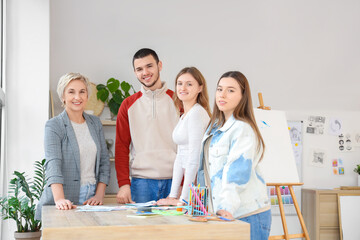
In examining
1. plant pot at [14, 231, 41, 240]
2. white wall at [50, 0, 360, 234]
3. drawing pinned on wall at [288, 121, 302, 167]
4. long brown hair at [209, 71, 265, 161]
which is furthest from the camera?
drawing pinned on wall at [288, 121, 302, 167]

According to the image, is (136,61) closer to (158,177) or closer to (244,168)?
(158,177)

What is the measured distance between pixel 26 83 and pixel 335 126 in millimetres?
3586

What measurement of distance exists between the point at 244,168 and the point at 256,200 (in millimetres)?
168

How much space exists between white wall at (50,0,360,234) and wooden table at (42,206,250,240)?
313 centimetres

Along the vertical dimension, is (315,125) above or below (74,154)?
above

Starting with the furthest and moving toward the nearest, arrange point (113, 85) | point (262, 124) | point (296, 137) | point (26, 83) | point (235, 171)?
point (296, 137) < point (113, 85) < point (26, 83) < point (262, 124) < point (235, 171)

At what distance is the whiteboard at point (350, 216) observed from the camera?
15.9 feet

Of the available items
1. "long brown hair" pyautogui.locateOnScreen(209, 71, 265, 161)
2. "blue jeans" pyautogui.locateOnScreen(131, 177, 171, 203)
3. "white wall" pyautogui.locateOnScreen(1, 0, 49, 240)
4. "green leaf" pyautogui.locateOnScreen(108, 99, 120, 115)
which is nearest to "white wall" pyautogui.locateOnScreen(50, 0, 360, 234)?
"green leaf" pyautogui.locateOnScreen(108, 99, 120, 115)

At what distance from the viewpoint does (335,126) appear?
5324 mm

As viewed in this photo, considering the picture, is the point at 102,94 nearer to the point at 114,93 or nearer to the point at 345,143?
the point at 114,93

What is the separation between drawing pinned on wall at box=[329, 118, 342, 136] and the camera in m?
5.31

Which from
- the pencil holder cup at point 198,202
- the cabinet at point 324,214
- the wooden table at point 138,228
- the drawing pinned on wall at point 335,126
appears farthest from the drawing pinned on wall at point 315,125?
the wooden table at point 138,228

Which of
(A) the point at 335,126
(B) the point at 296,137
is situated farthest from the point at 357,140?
(B) the point at 296,137

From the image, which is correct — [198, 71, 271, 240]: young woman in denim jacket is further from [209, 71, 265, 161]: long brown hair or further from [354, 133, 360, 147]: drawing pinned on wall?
[354, 133, 360, 147]: drawing pinned on wall
